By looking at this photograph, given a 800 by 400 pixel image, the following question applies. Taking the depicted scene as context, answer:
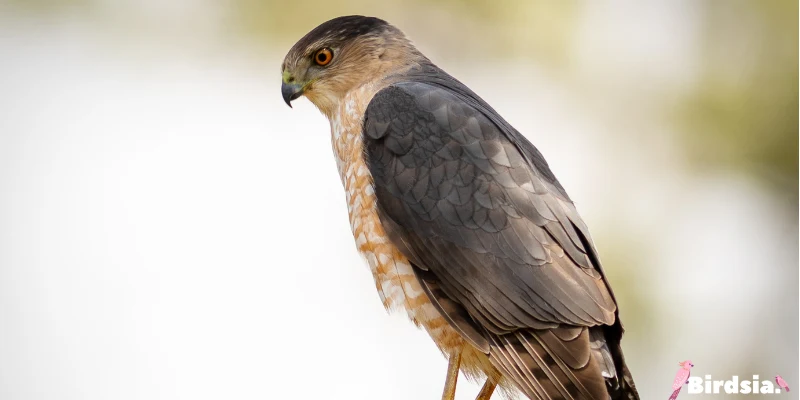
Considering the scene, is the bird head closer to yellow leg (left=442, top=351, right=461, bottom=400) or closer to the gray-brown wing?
the gray-brown wing

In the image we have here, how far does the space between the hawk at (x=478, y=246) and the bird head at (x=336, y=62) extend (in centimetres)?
37

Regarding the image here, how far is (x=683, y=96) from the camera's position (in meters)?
9.56

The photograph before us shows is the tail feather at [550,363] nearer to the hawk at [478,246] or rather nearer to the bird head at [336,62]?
the hawk at [478,246]

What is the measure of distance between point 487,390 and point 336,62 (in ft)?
5.97

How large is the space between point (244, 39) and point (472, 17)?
8.01 ft

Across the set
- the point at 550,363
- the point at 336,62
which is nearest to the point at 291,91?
the point at 336,62

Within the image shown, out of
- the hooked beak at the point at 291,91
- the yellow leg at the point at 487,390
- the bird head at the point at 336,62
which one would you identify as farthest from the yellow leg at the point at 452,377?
the hooked beak at the point at 291,91

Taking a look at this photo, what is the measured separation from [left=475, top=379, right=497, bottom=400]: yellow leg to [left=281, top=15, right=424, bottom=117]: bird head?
159cm

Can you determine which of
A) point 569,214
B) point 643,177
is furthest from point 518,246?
point 643,177

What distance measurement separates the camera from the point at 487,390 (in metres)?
4.33

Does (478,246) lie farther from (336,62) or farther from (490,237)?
(336,62)

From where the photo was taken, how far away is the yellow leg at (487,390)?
430 cm

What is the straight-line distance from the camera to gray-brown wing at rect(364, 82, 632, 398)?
3.82 metres

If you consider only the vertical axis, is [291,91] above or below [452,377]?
above
